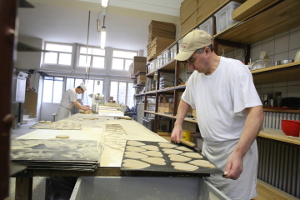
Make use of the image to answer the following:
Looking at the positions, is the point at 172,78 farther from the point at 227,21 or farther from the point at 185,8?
the point at 227,21

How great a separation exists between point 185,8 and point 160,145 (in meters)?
2.86

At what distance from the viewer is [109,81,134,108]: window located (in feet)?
34.4

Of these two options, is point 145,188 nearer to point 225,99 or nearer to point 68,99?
point 225,99

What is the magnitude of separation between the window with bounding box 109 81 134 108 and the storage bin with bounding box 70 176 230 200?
975 centimetres

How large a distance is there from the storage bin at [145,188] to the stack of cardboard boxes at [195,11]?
222 cm

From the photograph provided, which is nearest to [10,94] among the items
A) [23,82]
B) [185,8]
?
[185,8]

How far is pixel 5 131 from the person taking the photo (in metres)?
0.20

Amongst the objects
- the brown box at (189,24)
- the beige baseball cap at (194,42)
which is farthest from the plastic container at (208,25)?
the beige baseball cap at (194,42)

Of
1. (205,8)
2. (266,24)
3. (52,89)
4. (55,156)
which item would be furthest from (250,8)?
(52,89)

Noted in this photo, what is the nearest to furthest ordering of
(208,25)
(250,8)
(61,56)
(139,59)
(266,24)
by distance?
(250,8), (266,24), (208,25), (139,59), (61,56)

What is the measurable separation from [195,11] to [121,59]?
7658mm

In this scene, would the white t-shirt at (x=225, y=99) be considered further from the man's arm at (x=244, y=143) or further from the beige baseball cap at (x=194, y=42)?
the beige baseball cap at (x=194, y=42)

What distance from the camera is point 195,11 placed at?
3.08m

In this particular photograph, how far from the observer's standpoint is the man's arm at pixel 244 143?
3.12ft
